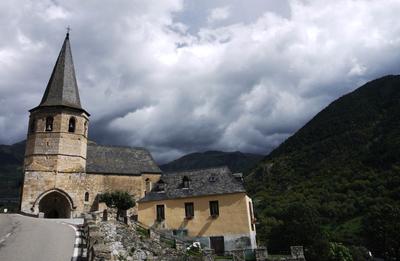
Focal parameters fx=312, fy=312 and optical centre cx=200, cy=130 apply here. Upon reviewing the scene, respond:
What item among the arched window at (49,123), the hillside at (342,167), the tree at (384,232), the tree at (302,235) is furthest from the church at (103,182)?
the tree at (384,232)

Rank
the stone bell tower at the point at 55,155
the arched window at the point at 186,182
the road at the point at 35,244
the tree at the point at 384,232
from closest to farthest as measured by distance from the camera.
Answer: the road at the point at 35,244 → the arched window at the point at 186,182 → the stone bell tower at the point at 55,155 → the tree at the point at 384,232

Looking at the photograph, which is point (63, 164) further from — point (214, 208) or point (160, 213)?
point (214, 208)

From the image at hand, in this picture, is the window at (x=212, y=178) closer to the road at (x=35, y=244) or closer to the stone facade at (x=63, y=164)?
the stone facade at (x=63, y=164)

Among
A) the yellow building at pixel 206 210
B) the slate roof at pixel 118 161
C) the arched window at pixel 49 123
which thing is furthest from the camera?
the slate roof at pixel 118 161

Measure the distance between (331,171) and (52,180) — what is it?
68.7 meters

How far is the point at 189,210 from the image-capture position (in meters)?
31.7

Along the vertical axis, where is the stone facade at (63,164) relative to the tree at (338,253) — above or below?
above

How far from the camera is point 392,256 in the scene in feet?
141

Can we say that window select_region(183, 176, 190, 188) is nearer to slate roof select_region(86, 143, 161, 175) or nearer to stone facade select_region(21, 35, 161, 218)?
stone facade select_region(21, 35, 161, 218)

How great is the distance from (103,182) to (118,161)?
422cm

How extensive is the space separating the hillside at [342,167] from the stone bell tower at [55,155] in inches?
1080

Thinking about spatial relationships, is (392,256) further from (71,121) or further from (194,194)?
(71,121)

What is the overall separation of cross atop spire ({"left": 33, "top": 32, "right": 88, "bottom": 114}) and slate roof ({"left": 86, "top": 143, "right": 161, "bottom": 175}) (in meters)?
7.06

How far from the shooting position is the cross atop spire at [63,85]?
39.8 metres
